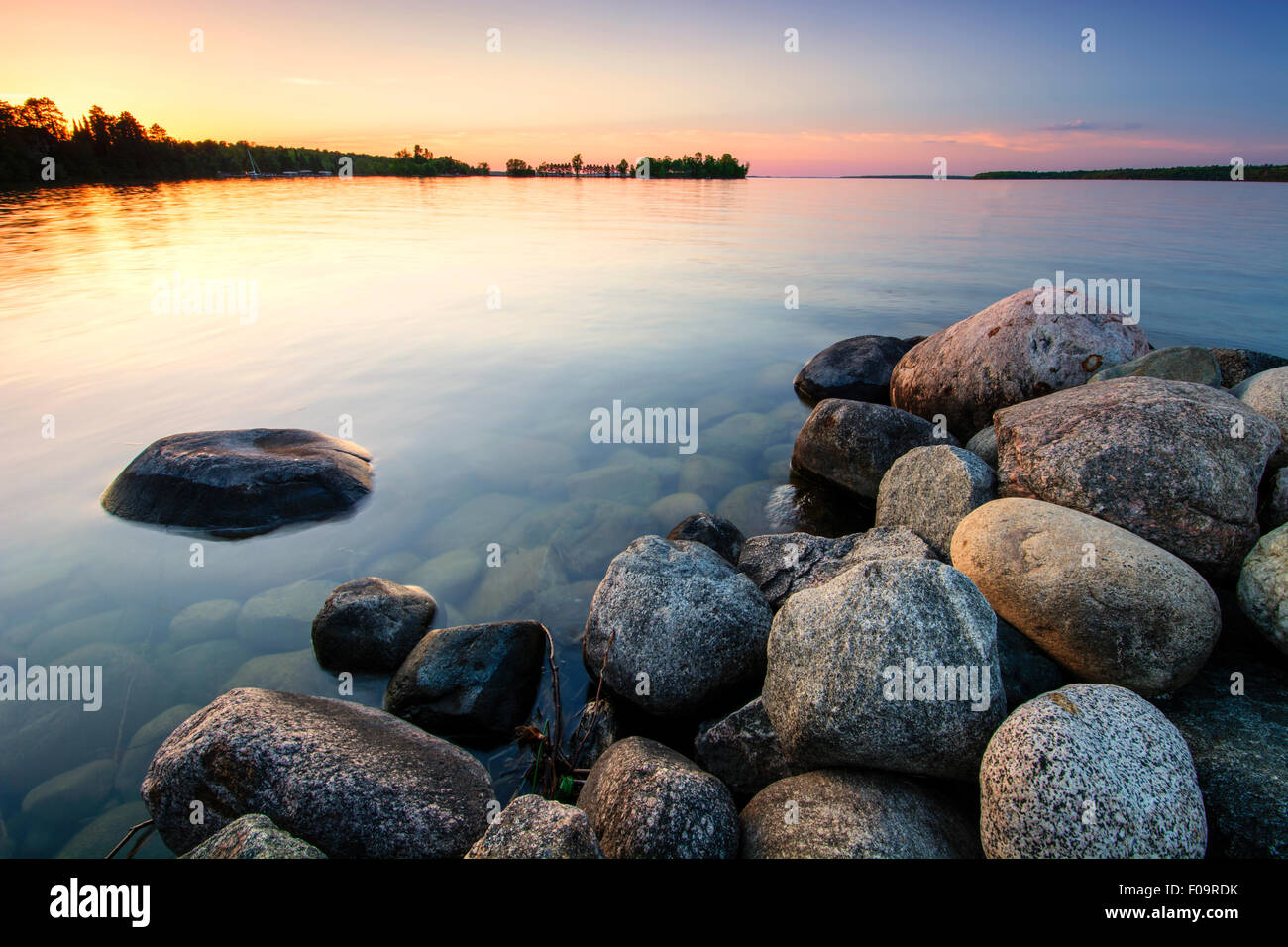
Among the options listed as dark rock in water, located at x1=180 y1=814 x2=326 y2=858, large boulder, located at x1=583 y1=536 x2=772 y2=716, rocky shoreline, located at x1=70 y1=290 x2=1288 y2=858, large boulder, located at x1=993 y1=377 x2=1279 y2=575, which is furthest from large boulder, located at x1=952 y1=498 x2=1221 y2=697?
dark rock in water, located at x1=180 y1=814 x2=326 y2=858

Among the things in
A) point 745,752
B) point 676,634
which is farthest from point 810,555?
point 745,752

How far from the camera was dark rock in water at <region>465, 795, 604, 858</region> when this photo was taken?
243 centimetres

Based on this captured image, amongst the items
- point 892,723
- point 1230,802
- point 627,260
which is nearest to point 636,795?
point 892,723

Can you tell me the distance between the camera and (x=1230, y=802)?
109 inches

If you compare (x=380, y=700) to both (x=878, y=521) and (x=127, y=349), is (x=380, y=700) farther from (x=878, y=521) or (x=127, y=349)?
(x=127, y=349)

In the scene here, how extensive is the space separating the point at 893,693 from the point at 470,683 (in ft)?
9.49

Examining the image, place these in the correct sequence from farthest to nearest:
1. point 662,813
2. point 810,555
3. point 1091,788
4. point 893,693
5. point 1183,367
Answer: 1. point 1183,367
2. point 810,555
3. point 893,693
4. point 662,813
5. point 1091,788

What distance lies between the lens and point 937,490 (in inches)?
206

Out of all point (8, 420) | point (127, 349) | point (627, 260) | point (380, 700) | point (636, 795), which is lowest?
point (380, 700)

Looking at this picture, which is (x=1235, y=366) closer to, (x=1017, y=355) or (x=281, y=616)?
(x=1017, y=355)

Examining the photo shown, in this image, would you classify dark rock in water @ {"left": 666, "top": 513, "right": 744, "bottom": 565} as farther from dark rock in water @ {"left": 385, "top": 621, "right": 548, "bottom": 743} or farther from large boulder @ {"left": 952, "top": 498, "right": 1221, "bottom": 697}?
large boulder @ {"left": 952, "top": 498, "right": 1221, "bottom": 697}

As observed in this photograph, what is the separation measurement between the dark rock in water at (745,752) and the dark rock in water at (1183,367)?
15.3 ft
